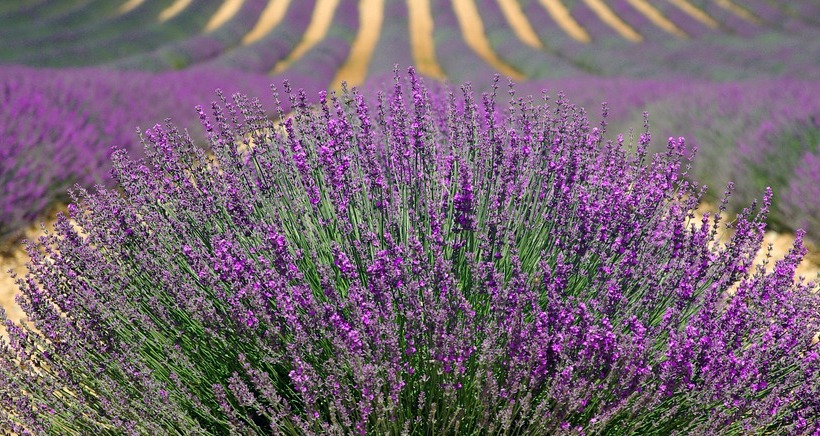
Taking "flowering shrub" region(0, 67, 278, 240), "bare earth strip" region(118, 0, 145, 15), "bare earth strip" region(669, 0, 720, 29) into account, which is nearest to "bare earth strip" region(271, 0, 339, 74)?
"bare earth strip" region(118, 0, 145, 15)

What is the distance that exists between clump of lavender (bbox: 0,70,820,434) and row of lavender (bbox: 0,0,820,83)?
1024 cm

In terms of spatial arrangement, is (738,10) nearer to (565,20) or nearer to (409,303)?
(565,20)

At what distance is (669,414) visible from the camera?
68.0 inches

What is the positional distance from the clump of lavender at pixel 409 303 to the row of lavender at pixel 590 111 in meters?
1.82

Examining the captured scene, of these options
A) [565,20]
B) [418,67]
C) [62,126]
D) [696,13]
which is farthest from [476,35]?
[62,126]

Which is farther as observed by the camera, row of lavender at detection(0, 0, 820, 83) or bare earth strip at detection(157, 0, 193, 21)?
bare earth strip at detection(157, 0, 193, 21)

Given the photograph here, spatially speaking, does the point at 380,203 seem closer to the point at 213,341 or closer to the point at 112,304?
the point at 213,341

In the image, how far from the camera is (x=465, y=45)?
2195 cm

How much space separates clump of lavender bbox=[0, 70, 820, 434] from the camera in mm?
1706

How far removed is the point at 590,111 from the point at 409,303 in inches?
262

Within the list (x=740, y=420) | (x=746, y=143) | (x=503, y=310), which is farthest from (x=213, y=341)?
(x=746, y=143)

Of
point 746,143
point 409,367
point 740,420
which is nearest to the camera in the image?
point 409,367

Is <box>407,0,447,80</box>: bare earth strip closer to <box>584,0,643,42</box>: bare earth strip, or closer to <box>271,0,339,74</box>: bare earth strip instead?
<box>271,0,339,74</box>: bare earth strip

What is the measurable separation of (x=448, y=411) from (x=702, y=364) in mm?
693
